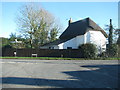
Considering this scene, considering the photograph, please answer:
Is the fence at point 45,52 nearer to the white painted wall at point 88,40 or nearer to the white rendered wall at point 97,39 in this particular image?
the white painted wall at point 88,40

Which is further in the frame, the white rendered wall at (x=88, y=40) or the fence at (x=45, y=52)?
the white rendered wall at (x=88, y=40)

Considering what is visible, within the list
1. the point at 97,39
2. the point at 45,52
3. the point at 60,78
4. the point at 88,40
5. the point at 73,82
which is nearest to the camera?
the point at 73,82

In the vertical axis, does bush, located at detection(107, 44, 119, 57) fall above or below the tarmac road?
above

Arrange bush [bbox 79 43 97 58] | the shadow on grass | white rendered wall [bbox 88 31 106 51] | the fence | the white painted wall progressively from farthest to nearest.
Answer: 1. white rendered wall [bbox 88 31 106 51]
2. the white painted wall
3. the fence
4. bush [bbox 79 43 97 58]
5. the shadow on grass

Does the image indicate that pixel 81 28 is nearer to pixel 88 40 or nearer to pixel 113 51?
pixel 88 40

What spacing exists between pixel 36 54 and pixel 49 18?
42.4 ft

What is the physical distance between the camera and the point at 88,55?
95.9 feet

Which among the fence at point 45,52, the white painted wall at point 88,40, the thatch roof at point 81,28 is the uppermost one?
the thatch roof at point 81,28

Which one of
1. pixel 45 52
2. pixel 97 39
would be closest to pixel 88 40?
pixel 97 39

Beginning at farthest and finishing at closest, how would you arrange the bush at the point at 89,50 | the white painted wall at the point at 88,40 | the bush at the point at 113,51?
the white painted wall at the point at 88,40 → the bush at the point at 113,51 → the bush at the point at 89,50

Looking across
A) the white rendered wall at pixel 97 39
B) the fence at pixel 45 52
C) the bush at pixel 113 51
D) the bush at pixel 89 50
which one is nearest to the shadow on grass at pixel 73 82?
the bush at pixel 89 50

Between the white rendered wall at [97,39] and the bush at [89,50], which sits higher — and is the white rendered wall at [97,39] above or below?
above

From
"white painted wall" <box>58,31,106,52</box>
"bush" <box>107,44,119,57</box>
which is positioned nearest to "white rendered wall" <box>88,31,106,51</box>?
"white painted wall" <box>58,31,106,52</box>

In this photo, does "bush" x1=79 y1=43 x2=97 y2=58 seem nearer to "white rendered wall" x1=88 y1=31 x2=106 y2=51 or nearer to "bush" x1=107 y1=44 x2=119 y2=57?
"bush" x1=107 y1=44 x2=119 y2=57
